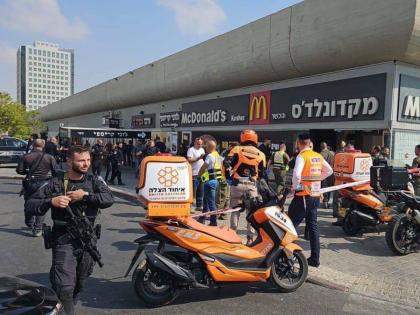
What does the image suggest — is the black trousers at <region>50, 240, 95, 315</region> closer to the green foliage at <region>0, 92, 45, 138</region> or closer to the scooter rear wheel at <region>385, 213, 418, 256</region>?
the scooter rear wheel at <region>385, 213, 418, 256</region>

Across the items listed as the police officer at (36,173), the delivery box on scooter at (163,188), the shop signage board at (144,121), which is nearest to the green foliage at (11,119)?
the shop signage board at (144,121)

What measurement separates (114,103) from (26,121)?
2251 cm

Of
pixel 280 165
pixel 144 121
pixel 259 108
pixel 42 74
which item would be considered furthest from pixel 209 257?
pixel 42 74

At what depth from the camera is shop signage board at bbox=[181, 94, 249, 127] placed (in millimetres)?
17719

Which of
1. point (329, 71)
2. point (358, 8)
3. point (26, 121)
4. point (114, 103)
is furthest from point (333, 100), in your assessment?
point (26, 121)

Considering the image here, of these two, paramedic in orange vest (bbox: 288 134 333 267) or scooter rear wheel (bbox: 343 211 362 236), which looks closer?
paramedic in orange vest (bbox: 288 134 333 267)

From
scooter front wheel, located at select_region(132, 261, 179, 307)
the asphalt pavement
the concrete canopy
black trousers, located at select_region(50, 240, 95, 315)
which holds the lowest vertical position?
the asphalt pavement

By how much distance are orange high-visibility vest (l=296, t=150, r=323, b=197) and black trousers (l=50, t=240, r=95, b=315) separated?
322 cm

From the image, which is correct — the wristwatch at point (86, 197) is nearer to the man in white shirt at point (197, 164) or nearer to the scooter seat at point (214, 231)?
the scooter seat at point (214, 231)

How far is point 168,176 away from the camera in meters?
4.55

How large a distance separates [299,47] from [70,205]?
1143cm

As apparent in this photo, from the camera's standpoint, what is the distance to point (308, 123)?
1414 centimetres

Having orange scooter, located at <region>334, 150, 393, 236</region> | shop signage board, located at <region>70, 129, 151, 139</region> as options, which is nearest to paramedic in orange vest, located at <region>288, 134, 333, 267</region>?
orange scooter, located at <region>334, 150, 393, 236</region>

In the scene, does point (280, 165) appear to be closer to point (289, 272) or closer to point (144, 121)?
point (289, 272)
